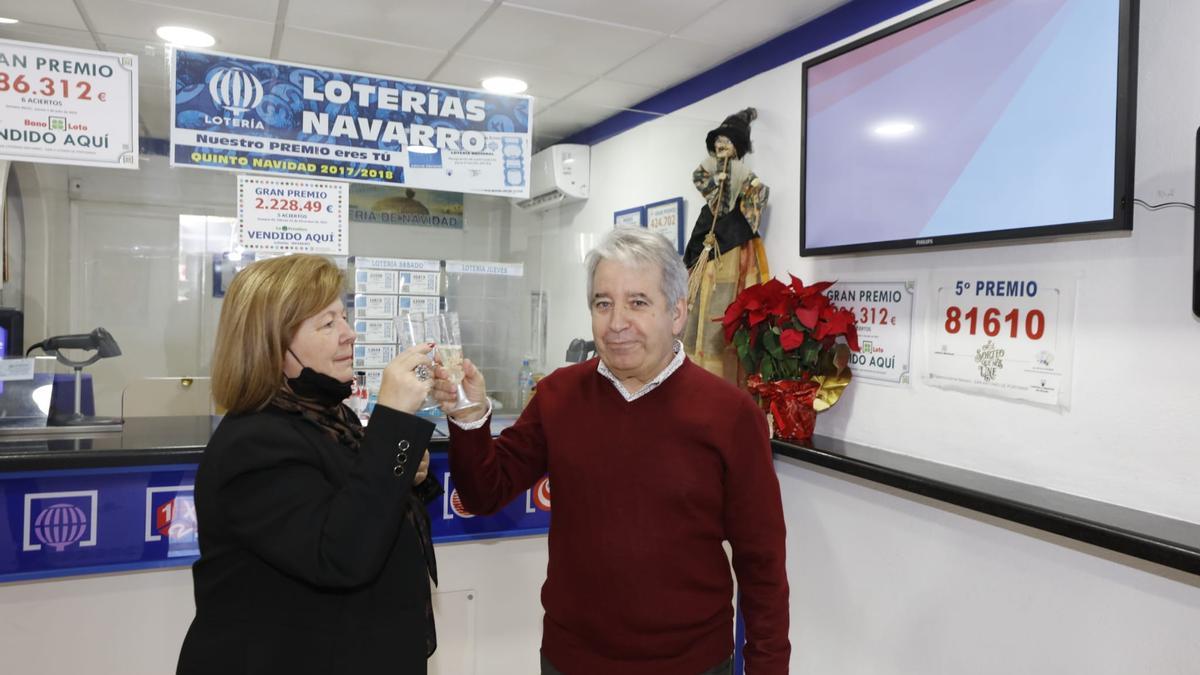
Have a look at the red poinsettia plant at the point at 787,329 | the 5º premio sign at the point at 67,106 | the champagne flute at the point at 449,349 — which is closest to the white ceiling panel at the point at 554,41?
the red poinsettia plant at the point at 787,329

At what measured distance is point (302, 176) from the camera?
2.62m

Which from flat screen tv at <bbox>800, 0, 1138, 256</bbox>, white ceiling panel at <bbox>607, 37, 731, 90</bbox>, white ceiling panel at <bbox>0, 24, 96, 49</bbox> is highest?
white ceiling panel at <bbox>607, 37, 731, 90</bbox>

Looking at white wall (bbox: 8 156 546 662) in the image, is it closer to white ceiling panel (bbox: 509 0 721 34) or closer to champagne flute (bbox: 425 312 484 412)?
white ceiling panel (bbox: 509 0 721 34)

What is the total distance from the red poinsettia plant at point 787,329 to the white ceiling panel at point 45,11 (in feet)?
9.73

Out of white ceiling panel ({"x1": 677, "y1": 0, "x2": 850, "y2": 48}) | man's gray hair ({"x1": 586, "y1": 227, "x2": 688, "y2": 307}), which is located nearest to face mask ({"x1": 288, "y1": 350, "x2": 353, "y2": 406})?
man's gray hair ({"x1": 586, "y1": 227, "x2": 688, "y2": 307})

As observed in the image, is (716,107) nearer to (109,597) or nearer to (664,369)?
(664,369)

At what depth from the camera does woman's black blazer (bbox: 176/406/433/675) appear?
3.81 ft

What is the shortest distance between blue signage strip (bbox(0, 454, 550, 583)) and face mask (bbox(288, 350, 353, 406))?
1.09 m

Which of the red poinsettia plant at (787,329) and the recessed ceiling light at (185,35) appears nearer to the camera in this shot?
the red poinsettia plant at (787,329)

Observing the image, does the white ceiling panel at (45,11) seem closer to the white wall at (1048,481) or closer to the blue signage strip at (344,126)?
the blue signage strip at (344,126)

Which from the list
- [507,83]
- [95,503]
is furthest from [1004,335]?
[507,83]

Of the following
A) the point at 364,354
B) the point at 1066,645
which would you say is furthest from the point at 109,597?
the point at 1066,645

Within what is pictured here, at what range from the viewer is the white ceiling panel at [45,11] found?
3082 mm

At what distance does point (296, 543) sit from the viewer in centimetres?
115
